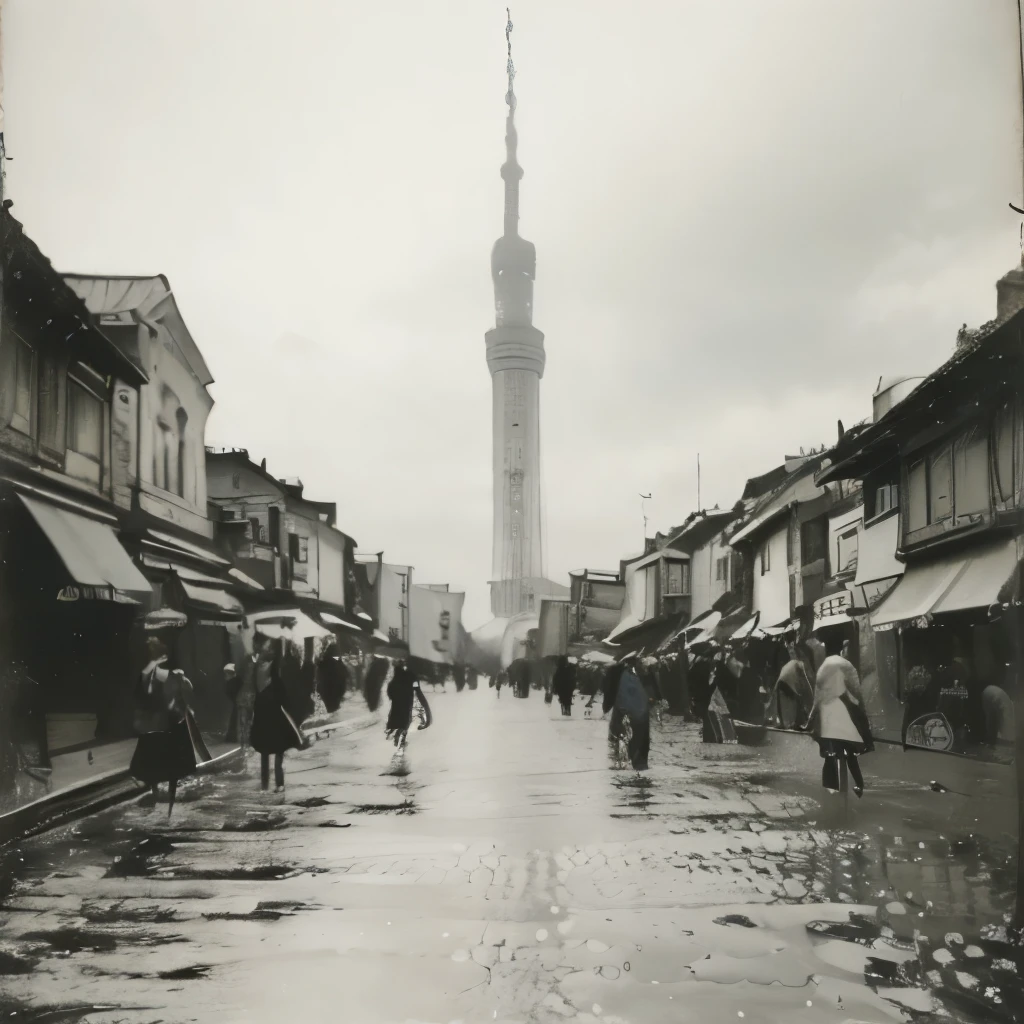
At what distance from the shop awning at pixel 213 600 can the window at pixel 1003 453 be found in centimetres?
385

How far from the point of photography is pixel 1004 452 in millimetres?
4395

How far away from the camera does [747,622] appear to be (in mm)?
5270

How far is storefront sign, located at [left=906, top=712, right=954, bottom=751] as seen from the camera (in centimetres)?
460

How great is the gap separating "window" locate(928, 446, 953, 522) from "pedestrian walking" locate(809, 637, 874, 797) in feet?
2.66

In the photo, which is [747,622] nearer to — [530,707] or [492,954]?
[530,707]

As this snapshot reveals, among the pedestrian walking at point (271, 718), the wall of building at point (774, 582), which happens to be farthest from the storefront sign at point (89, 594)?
the wall of building at point (774, 582)

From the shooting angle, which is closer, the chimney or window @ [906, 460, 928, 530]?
the chimney

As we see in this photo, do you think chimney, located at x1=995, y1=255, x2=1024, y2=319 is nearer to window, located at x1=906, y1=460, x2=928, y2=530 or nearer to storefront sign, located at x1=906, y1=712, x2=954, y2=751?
window, located at x1=906, y1=460, x2=928, y2=530

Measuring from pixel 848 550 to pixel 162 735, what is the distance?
145 inches

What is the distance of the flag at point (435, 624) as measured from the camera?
544cm

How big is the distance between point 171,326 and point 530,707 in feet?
9.48

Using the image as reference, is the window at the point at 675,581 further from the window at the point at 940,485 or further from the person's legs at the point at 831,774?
the window at the point at 940,485

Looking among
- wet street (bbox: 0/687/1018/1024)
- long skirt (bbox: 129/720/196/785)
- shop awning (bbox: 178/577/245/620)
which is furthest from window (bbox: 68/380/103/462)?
wet street (bbox: 0/687/1018/1024)

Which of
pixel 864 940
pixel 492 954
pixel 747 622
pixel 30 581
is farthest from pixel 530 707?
pixel 30 581
